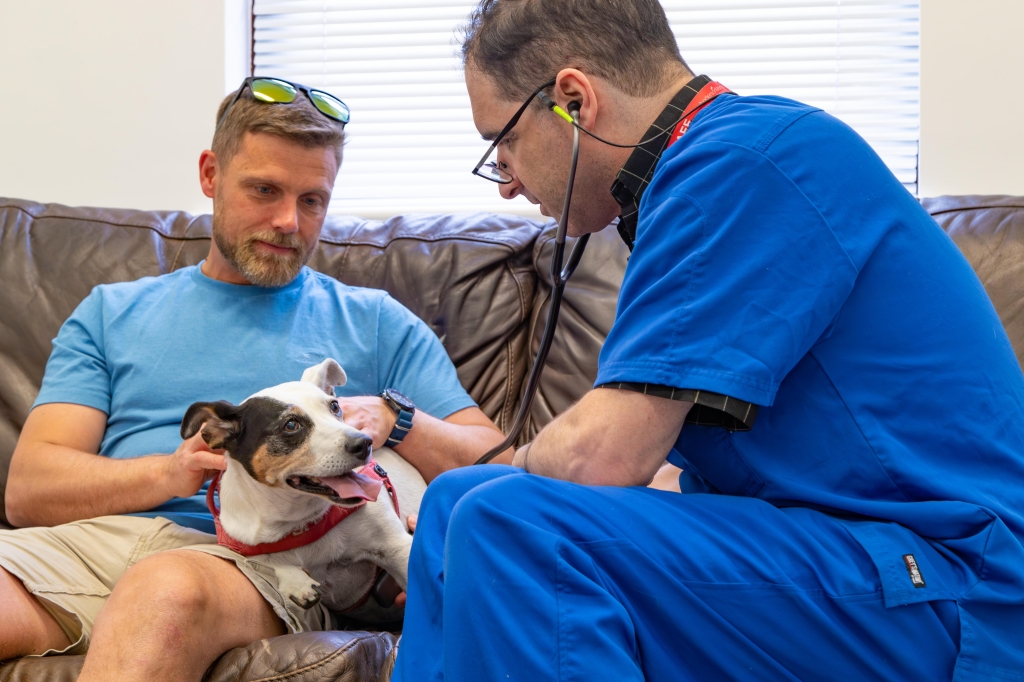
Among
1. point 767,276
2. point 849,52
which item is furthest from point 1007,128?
point 767,276

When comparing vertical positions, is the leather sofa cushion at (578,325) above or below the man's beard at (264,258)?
below

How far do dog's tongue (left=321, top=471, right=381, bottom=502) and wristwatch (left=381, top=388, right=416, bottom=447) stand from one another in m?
0.24

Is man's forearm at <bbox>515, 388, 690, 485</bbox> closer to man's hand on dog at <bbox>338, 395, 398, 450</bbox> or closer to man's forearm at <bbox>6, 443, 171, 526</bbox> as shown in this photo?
man's hand on dog at <bbox>338, 395, 398, 450</bbox>

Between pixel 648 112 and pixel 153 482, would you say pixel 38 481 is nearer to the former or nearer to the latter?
pixel 153 482

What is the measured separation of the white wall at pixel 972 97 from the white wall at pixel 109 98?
2525 mm

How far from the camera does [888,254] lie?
3.46 feet

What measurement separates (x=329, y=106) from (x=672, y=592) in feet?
5.67

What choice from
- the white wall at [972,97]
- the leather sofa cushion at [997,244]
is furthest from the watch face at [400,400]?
the white wall at [972,97]

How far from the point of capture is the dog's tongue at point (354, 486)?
5.53 ft

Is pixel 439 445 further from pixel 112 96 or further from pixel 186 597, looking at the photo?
pixel 112 96

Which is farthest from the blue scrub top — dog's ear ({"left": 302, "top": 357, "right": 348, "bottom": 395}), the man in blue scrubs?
dog's ear ({"left": 302, "top": 357, "right": 348, "bottom": 395})

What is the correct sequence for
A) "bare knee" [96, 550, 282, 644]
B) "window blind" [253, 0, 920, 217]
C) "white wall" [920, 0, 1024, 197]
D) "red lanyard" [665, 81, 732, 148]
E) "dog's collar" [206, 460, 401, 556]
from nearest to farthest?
1. "red lanyard" [665, 81, 732, 148]
2. "bare knee" [96, 550, 282, 644]
3. "dog's collar" [206, 460, 401, 556]
4. "white wall" [920, 0, 1024, 197]
5. "window blind" [253, 0, 920, 217]

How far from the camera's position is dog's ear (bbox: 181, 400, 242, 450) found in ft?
5.54

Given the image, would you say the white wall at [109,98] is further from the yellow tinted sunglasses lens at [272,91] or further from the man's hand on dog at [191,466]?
the man's hand on dog at [191,466]
